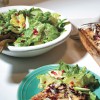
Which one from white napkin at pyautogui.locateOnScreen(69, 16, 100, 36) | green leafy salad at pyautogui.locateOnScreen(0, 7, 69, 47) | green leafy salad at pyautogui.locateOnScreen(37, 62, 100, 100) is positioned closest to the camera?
green leafy salad at pyautogui.locateOnScreen(37, 62, 100, 100)

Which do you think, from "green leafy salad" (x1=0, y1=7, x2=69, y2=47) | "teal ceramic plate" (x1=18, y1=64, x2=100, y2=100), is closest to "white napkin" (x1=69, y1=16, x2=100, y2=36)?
"green leafy salad" (x1=0, y1=7, x2=69, y2=47)

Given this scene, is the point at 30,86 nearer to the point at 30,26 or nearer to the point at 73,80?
the point at 73,80

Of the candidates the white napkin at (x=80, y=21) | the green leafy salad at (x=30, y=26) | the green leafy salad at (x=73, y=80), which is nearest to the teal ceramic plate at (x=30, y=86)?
the green leafy salad at (x=73, y=80)

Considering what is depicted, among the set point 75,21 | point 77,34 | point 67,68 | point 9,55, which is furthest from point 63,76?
point 75,21

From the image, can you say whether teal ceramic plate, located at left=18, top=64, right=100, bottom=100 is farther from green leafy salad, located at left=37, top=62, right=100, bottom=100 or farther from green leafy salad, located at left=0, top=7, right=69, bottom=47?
green leafy salad, located at left=0, top=7, right=69, bottom=47

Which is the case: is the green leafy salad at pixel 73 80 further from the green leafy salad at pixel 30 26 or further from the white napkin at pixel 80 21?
the white napkin at pixel 80 21

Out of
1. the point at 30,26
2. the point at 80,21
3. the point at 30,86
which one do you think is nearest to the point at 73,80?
the point at 30,86
